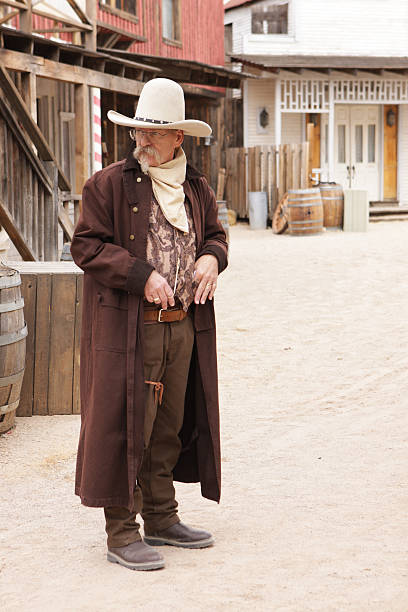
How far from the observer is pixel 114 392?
3766mm

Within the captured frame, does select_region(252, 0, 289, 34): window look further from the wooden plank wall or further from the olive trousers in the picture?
the olive trousers

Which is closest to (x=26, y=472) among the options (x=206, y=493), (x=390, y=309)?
(x=206, y=493)

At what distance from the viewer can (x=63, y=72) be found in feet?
37.7

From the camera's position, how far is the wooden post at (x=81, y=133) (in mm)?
12148

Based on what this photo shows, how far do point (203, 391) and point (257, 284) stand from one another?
8.48 metres

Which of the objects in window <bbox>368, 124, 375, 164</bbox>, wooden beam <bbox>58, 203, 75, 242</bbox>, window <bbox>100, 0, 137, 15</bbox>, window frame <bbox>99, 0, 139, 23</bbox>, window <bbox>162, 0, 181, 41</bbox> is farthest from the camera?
window <bbox>368, 124, 375, 164</bbox>

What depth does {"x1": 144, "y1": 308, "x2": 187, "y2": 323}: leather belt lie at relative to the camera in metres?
3.87

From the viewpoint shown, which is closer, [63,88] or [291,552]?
[291,552]

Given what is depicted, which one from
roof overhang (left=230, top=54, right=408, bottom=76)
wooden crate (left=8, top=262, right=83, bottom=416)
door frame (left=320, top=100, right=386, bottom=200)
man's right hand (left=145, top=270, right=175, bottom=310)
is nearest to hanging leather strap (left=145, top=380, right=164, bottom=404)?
man's right hand (left=145, top=270, right=175, bottom=310)

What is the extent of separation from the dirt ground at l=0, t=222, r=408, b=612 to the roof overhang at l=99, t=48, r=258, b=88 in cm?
696

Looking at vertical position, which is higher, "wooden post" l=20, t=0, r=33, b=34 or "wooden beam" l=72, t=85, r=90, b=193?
"wooden post" l=20, t=0, r=33, b=34

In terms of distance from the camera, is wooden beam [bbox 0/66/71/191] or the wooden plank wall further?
wooden beam [bbox 0/66/71/191]

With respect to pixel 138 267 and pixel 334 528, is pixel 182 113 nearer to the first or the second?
pixel 138 267

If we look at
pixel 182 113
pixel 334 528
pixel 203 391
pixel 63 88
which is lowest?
pixel 334 528
